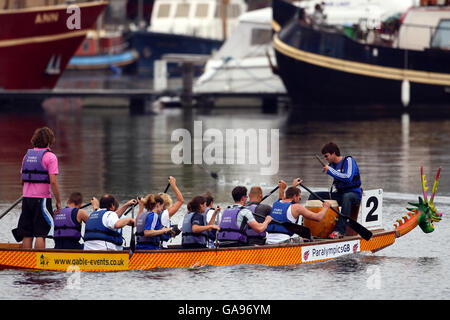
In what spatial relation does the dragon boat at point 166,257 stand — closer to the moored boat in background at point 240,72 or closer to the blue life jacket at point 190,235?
the blue life jacket at point 190,235

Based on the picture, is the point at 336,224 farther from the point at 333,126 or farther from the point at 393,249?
the point at 333,126

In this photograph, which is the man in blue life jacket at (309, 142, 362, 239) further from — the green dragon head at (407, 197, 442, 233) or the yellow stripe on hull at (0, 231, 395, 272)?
the yellow stripe on hull at (0, 231, 395, 272)

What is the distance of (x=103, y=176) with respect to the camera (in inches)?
1022

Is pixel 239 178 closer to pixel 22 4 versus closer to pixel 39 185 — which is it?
pixel 39 185

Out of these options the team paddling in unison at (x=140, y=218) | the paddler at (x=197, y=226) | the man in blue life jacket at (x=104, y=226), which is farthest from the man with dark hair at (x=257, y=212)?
the man in blue life jacket at (x=104, y=226)

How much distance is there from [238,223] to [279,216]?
71 cm

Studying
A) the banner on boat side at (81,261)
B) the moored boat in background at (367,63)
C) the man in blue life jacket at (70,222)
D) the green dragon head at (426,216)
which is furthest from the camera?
the moored boat in background at (367,63)

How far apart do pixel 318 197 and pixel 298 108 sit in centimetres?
3590

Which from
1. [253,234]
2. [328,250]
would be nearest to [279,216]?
[253,234]

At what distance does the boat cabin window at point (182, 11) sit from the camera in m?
85.3

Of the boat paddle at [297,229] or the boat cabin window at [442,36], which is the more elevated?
the boat cabin window at [442,36]

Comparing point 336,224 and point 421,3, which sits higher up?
point 421,3

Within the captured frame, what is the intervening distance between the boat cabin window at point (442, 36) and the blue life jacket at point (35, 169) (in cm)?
3382
